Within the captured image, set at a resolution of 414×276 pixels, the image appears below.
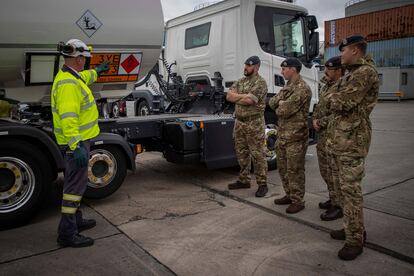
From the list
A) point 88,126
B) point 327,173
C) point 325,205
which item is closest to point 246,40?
point 327,173

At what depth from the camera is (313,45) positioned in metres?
6.51

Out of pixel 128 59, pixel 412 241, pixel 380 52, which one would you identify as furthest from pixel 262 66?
pixel 380 52

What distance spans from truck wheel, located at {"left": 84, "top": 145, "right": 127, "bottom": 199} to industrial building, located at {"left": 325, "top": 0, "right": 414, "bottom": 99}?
79.7 feet

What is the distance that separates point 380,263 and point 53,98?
3033mm

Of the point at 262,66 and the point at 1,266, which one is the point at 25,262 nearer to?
the point at 1,266

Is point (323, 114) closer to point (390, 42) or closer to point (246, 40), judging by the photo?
point (246, 40)

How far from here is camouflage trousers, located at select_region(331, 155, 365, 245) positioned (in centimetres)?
312

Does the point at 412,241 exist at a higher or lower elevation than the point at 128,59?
lower

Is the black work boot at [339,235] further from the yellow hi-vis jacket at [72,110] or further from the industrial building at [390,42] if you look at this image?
the industrial building at [390,42]

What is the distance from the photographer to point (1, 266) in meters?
3.10

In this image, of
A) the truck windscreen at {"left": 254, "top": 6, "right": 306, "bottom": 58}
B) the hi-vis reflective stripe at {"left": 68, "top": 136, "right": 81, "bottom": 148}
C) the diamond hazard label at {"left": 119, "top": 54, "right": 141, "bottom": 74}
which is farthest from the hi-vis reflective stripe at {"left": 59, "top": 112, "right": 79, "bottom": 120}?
the truck windscreen at {"left": 254, "top": 6, "right": 306, "bottom": 58}

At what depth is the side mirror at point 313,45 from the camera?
21.1 ft

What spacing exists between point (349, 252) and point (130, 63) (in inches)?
127

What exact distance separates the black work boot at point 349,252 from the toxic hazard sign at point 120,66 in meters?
3.15
